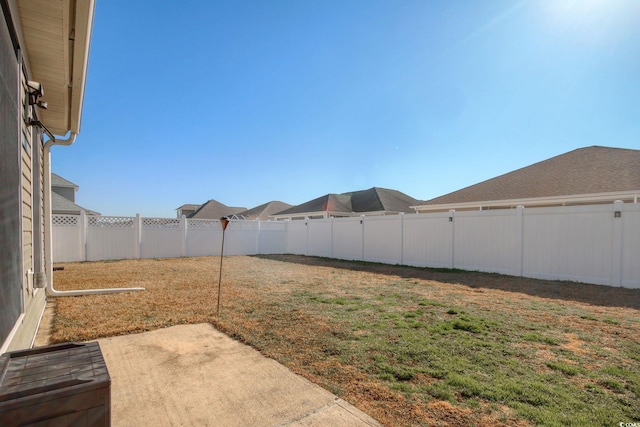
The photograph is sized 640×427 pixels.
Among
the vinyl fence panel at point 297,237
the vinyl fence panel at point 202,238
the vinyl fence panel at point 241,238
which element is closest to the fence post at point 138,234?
the vinyl fence panel at point 202,238

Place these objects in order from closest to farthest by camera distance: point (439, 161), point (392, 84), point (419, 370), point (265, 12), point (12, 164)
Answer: point (12, 164) → point (419, 370) → point (265, 12) → point (392, 84) → point (439, 161)

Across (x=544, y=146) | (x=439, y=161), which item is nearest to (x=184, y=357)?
(x=439, y=161)

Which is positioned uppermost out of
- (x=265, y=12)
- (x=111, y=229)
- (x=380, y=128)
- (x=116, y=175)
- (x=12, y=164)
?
(x=265, y=12)

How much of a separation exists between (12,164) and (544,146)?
1780 cm

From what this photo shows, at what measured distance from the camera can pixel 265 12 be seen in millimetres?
7938

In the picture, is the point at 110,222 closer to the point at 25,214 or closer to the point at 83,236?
the point at 83,236

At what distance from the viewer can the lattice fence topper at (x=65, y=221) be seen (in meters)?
11.1

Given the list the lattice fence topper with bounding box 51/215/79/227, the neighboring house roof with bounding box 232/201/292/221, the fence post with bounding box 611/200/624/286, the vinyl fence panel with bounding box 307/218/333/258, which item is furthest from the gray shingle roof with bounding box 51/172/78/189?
the fence post with bounding box 611/200/624/286

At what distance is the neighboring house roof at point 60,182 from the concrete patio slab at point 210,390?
2212 centimetres

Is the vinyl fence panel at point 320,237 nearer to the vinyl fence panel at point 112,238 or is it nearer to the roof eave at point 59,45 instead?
the vinyl fence panel at point 112,238

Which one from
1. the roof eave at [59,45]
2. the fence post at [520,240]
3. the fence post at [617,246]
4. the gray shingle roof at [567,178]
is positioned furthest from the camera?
the gray shingle roof at [567,178]

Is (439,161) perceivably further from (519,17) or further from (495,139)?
(519,17)

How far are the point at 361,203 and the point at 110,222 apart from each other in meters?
15.8

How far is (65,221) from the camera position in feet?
37.4
